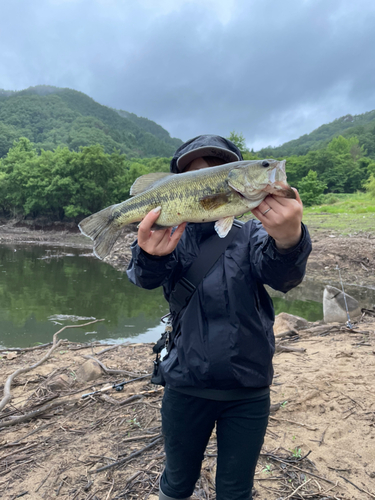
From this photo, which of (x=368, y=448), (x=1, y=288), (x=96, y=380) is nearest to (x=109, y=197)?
(x=1, y=288)

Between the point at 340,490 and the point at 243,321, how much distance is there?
6.77 feet

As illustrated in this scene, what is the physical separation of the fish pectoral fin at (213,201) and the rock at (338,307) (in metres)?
7.30

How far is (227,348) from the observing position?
1.81 m

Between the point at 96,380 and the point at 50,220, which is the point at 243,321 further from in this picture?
the point at 50,220

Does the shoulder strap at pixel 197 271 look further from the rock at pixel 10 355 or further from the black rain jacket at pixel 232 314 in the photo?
the rock at pixel 10 355

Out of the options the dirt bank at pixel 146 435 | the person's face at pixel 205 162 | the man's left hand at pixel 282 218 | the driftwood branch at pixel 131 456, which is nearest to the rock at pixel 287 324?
the dirt bank at pixel 146 435

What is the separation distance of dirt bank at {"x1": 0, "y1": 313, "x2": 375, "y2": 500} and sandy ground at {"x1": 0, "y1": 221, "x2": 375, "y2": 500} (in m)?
0.01

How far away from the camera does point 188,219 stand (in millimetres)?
2031

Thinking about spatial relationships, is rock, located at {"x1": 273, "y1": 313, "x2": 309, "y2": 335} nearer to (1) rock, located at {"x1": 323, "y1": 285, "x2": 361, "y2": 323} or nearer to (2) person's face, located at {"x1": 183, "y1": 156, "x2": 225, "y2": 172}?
(1) rock, located at {"x1": 323, "y1": 285, "x2": 361, "y2": 323}

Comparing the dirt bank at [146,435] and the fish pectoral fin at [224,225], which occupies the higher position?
the fish pectoral fin at [224,225]

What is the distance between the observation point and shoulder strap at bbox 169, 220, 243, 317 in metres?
2.00

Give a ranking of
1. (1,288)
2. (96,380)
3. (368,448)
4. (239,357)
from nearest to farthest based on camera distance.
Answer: (239,357)
(368,448)
(96,380)
(1,288)

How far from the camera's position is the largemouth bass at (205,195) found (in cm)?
177

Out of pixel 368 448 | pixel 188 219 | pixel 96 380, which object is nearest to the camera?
pixel 188 219
